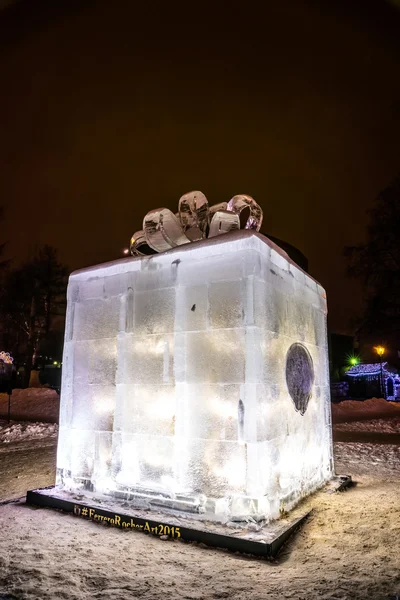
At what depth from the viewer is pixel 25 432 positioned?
48.7ft

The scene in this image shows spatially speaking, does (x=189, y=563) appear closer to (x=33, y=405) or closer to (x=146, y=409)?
(x=146, y=409)

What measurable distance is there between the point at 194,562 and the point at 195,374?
2011 millimetres

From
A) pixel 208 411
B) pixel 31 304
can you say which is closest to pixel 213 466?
pixel 208 411

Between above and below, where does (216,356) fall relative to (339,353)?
below

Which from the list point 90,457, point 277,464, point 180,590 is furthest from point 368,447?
point 180,590

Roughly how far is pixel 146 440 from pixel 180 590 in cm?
212

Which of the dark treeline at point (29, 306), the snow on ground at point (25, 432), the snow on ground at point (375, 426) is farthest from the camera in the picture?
the dark treeline at point (29, 306)

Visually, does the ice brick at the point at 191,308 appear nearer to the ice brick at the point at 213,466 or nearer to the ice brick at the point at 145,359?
the ice brick at the point at 145,359

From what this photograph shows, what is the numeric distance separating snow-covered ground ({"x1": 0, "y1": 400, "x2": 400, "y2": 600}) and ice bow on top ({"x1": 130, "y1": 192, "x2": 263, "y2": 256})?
12.6 feet

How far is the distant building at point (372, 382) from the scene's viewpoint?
138 ft

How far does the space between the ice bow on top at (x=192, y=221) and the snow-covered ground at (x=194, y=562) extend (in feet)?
12.6

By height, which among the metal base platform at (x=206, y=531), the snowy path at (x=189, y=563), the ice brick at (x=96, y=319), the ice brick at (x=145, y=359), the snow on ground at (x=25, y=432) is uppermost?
the ice brick at (x=96, y=319)

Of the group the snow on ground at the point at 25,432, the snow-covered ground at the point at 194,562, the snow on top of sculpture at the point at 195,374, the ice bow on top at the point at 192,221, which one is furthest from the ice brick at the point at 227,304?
Result: the snow on ground at the point at 25,432

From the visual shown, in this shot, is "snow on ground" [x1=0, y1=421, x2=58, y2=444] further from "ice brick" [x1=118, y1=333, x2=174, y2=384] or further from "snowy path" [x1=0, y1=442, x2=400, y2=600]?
"ice brick" [x1=118, y1=333, x2=174, y2=384]
